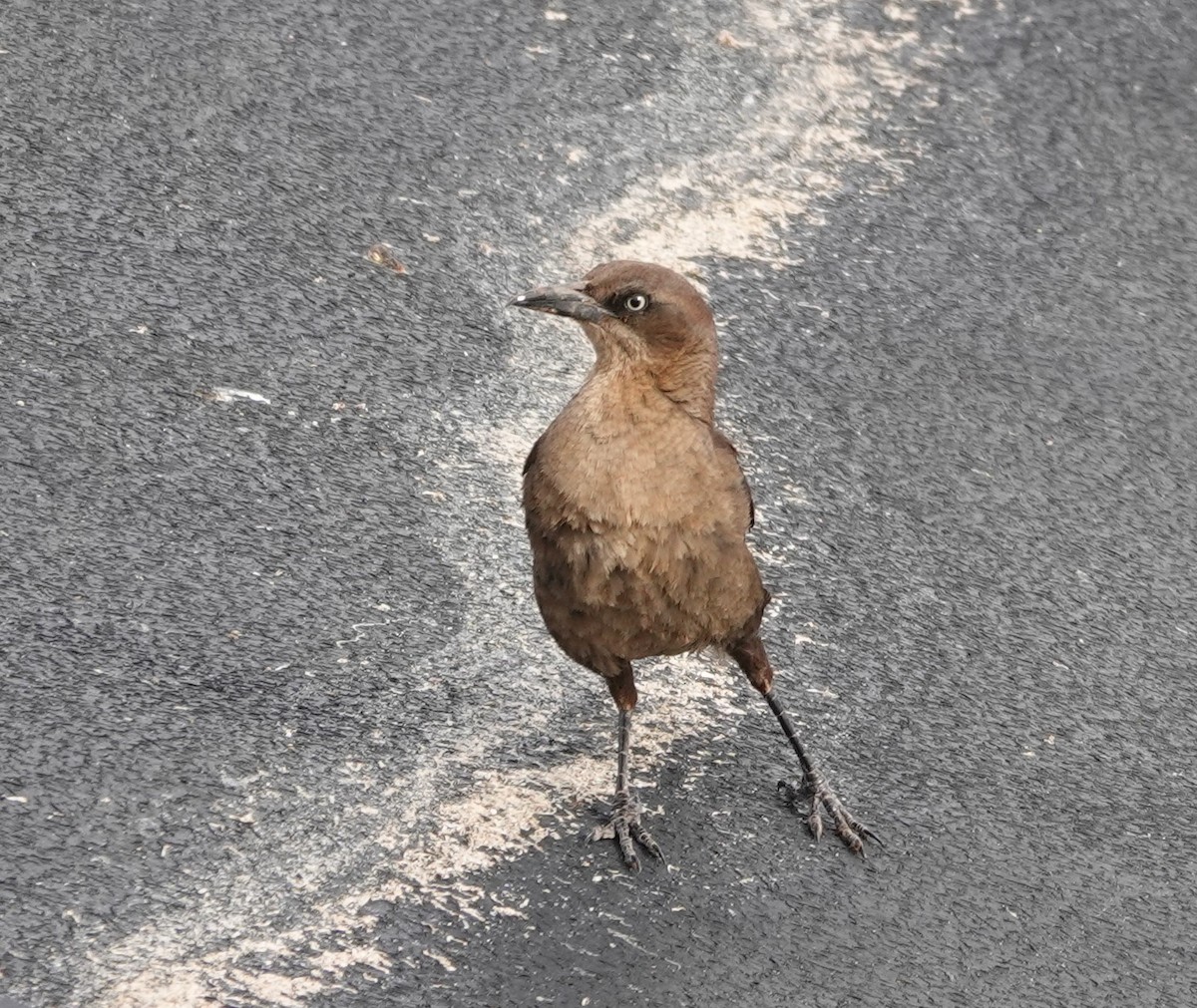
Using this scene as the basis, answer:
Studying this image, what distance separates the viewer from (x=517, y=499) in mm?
5191

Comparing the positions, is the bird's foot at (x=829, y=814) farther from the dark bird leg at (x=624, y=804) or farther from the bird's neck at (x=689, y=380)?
the bird's neck at (x=689, y=380)

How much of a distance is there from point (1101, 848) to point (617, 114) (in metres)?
3.48

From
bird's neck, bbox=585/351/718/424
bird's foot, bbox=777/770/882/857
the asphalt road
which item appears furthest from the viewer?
bird's foot, bbox=777/770/882/857

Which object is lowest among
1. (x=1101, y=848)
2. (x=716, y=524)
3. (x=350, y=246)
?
(x=1101, y=848)

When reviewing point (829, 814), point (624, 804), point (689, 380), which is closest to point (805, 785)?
point (829, 814)

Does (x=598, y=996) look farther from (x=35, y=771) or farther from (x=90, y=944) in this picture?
(x=35, y=771)

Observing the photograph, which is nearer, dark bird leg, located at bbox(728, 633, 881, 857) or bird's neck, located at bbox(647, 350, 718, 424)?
bird's neck, located at bbox(647, 350, 718, 424)

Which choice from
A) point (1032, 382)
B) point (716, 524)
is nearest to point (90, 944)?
point (716, 524)

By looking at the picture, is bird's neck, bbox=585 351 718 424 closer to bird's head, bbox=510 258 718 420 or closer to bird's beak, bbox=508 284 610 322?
bird's head, bbox=510 258 718 420

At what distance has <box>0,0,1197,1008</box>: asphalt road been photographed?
3967mm

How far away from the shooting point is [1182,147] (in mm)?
6996

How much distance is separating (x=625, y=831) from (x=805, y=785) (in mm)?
547

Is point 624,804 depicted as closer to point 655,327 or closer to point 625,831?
point 625,831

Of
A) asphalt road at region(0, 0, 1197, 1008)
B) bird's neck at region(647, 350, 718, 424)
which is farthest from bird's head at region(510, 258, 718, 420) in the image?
asphalt road at region(0, 0, 1197, 1008)
